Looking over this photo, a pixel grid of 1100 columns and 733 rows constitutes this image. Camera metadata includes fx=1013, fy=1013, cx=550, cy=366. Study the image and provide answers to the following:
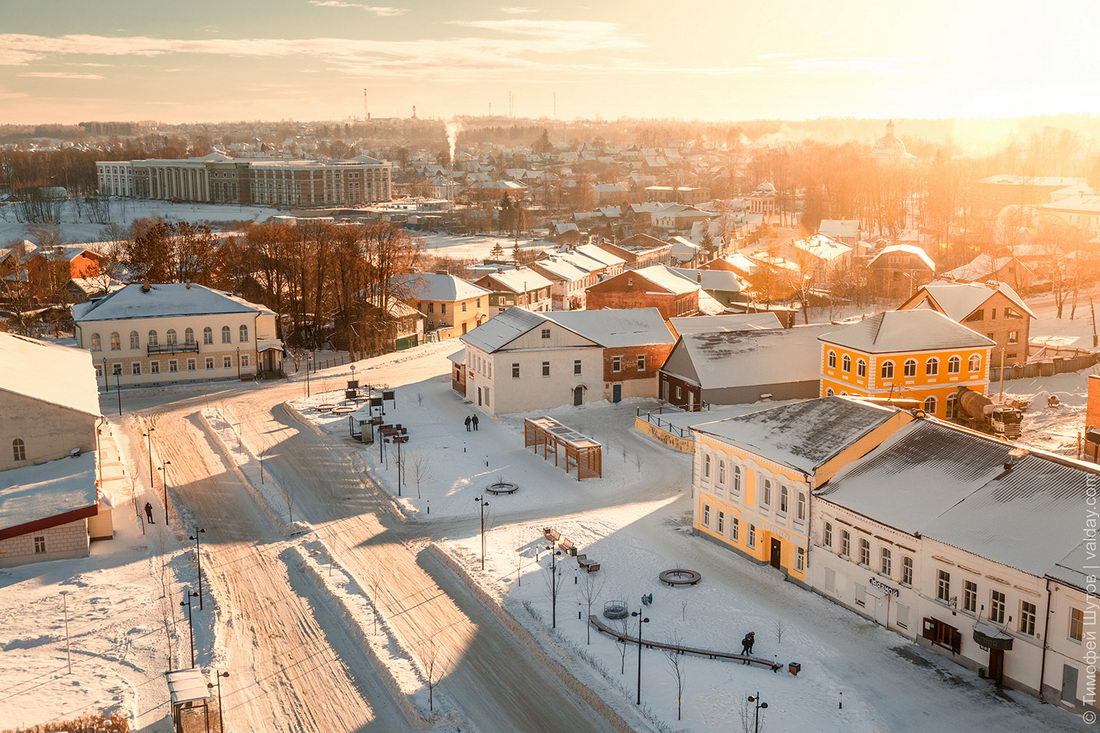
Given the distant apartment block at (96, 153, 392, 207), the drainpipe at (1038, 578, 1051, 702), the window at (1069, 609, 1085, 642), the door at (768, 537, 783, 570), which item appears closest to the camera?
the window at (1069, 609, 1085, 642)

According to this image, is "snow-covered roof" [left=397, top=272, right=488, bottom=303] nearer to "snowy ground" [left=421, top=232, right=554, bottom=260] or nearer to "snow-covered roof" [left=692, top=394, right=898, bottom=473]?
"snowy ground" [left=421, top=232, right=554, bottom=260]

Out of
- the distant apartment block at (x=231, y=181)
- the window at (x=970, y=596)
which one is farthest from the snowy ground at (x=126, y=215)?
the window at (x=970, y=596)

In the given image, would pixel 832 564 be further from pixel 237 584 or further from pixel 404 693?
pixel 237 584

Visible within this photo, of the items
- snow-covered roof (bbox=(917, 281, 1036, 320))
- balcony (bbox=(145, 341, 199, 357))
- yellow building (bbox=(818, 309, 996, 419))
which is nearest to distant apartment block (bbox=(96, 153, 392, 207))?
balcony (bbox=(145, 341, 199, 357))

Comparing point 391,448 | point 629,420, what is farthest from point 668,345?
point 391,448

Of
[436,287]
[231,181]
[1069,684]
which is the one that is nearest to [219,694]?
[1069,684]

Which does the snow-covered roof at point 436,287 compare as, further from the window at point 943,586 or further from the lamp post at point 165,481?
the window at point 943,586

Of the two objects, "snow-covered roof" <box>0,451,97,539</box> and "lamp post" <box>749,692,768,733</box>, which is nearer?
"lamp post" <box>749,692,768,733</box>
